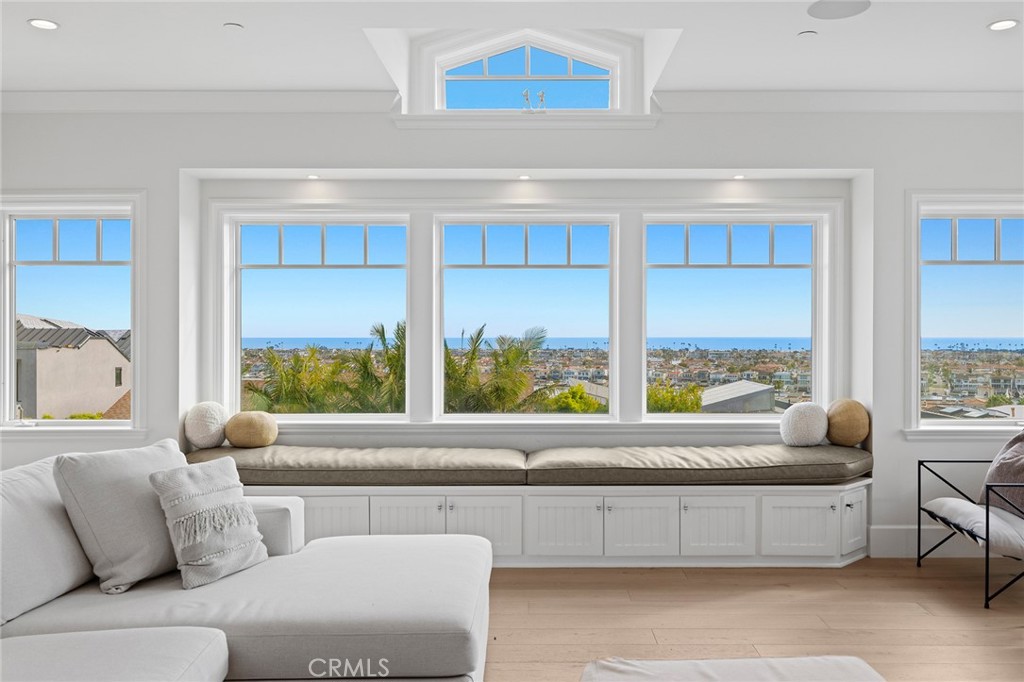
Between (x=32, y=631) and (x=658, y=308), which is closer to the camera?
(x=32, y=631)

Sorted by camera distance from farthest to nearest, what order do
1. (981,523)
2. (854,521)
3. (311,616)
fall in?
(854,521) < (981,523) < (311,616)

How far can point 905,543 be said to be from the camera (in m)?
3.85

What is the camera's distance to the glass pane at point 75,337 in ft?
13.7

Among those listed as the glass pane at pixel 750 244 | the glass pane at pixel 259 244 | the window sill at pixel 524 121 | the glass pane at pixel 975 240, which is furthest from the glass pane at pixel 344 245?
→ the glass pane at pixel 975 240

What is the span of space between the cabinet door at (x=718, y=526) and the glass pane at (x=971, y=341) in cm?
148

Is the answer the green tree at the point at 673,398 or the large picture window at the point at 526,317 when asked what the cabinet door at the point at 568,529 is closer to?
the large picture window at the point at 526,317

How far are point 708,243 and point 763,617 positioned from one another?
2286mm

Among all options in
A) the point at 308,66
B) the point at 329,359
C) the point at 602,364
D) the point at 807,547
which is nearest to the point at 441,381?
the point at 329,359

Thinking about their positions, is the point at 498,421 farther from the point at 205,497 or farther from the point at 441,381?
the point at 205,497

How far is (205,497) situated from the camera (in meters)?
2.31

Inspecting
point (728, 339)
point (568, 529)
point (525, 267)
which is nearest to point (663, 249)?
point (728, 339)

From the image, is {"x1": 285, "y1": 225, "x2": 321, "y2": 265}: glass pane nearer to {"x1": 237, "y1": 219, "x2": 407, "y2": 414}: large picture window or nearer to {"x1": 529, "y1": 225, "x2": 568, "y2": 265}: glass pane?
{"x1": 237, "y1": 219, "x2": 407, "y2": 414}: large picture window

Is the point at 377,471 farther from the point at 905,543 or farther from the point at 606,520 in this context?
the point at 905,543

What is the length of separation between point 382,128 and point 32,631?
9.57 feet
